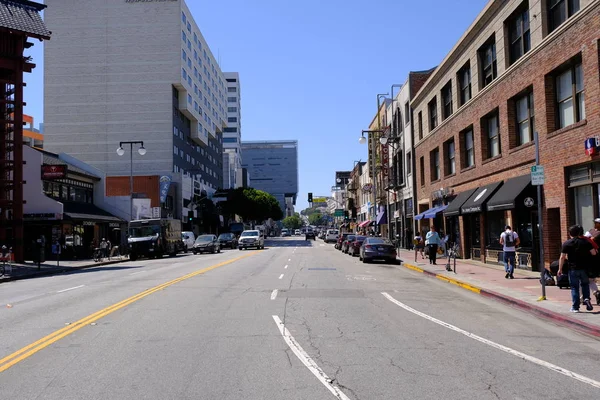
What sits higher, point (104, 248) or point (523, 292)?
point (104, 248)

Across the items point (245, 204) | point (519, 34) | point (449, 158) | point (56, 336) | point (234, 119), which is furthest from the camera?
point (234, 119)

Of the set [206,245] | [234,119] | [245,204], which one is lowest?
[206,245]

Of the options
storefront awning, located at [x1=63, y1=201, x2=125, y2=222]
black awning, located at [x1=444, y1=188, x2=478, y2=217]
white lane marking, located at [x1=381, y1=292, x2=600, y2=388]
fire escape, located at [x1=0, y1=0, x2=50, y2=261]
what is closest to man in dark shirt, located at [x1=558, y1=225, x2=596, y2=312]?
white lane marking, located at [x1=381, y1=292, x2=600, y2=388]

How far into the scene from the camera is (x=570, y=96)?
1806 centimetres

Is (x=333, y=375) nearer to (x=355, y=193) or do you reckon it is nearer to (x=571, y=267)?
(x=571, y=267)

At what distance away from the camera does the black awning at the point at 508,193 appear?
66.6ft

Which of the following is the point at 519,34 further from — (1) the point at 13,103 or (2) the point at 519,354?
(1) the point at 13,103

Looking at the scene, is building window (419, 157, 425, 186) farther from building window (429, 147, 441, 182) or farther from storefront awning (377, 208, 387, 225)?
storefront awning (377, 208, 387, 225)

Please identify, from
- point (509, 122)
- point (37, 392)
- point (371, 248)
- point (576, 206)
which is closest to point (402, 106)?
point (371, 248)

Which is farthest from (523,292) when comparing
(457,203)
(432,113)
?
(432,113)

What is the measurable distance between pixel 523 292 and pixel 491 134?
497 inches

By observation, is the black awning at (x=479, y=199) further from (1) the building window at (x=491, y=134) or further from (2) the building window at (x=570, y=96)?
(2) the building window at (x=570, y=96)

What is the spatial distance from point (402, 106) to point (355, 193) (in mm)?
42221

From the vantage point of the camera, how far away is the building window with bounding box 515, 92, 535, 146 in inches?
832
